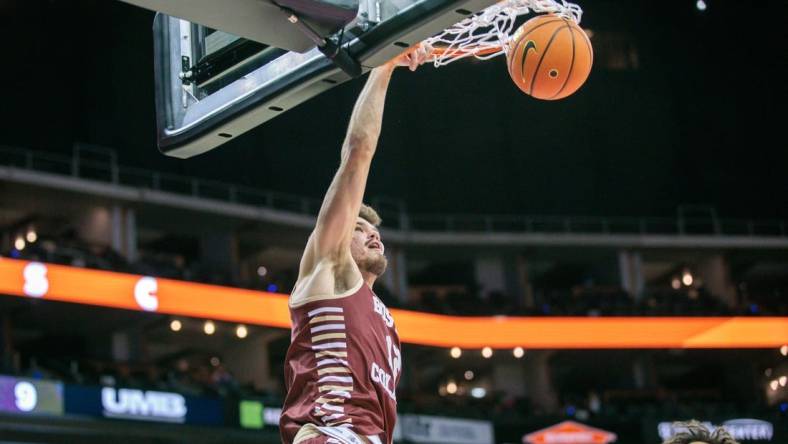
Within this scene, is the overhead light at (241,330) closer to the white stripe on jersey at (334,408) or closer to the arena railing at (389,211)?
Answer: the arena railing at (389,211)

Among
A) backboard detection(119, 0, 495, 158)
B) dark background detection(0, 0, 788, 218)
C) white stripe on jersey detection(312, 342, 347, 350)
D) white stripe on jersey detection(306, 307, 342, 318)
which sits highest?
dark background detection(0, 0, 788, 218)

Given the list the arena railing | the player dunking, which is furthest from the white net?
the arena railing

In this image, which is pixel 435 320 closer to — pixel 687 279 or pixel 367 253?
pixel 687 279

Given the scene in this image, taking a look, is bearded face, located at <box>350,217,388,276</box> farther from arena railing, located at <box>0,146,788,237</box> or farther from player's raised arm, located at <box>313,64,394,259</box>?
arena railing, located at <box>0,146,788,237</box>

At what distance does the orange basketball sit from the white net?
59mm

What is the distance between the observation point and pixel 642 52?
2875cm

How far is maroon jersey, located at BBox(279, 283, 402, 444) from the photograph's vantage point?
308 cm

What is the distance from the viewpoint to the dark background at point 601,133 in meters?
26.7

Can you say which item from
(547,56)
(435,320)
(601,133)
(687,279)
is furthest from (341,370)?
(687,279)

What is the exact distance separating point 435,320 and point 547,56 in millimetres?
21588

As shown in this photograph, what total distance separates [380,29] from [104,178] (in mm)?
22246

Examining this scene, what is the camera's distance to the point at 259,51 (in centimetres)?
333

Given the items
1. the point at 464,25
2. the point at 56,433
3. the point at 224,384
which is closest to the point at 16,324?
the point at 224,384

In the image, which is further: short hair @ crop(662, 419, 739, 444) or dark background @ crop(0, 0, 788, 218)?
dark background @ crop(0, 0, 788, 218)
